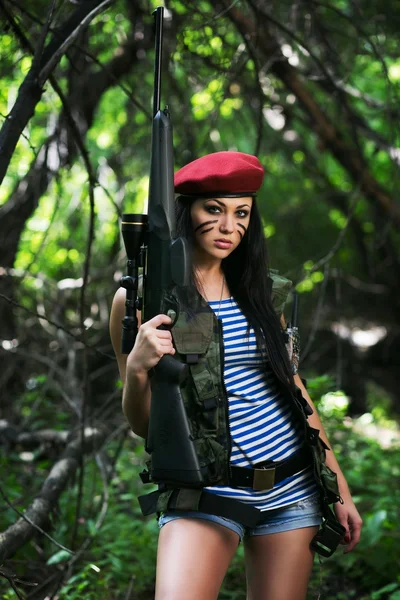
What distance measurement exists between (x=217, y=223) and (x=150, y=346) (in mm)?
470

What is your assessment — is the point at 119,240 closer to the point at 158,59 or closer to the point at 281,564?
the point at 158,59

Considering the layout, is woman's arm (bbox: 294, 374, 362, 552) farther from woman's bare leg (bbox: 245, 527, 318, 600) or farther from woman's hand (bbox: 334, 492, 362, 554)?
woman's bare leg (bbox: 245, 527, 318, 600)

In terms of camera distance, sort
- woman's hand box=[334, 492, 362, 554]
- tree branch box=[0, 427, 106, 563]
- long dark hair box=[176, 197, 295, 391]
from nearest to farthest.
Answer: long dark hair box=[176, 197, 295, 391], woman's hand box=[334, 492, 362, 554], tree branch box=[0, 427, 106, 563]

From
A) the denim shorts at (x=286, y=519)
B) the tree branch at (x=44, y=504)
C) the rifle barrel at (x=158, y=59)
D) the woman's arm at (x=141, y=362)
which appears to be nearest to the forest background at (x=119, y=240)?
the tree branch at (x=44, y=504)

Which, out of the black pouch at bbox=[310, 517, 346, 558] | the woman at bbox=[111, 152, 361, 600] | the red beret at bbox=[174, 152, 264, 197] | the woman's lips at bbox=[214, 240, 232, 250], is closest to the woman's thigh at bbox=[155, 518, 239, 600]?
the woman at bbox=[111, 152, 361, 600]

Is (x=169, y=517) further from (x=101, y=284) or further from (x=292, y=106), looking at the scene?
(x=101, y=284)

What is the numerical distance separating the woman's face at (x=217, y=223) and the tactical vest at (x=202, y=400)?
6.0 inches

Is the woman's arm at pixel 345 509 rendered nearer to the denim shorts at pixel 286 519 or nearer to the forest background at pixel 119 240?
the denim shorts at pixel 286 519

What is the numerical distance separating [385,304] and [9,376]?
3.88 m

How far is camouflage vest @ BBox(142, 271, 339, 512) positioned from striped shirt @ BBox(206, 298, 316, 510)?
0.05 meters

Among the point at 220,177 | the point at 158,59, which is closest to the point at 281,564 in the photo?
the point at 220,177

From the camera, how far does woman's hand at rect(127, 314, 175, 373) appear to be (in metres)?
2.11

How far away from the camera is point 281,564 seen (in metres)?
2.32

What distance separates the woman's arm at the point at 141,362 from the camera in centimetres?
211
